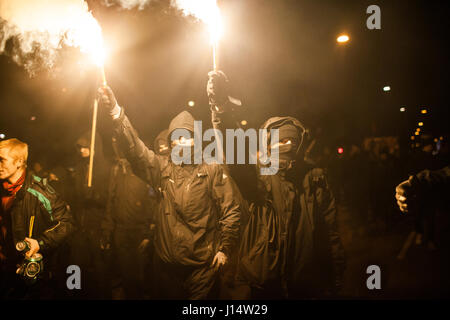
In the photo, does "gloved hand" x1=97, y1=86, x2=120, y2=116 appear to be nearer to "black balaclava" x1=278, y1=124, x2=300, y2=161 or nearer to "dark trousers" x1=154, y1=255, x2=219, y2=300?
"dark trousers" x1=154, y1=255, x2=219, y2=300

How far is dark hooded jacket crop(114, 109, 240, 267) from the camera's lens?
3326 millimetres

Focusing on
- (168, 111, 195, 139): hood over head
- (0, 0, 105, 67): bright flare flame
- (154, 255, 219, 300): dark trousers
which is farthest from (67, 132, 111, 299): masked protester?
(168, 111, 195, 139): hood over head

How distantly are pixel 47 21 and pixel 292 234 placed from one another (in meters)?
4.34

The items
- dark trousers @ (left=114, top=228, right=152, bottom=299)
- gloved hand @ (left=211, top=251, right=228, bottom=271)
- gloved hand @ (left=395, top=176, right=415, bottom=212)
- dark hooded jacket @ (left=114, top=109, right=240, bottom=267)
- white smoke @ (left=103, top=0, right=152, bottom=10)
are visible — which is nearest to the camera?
gloved hand @ (left=395, top=176, right=415, bottom=212)

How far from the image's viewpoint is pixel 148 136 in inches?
169

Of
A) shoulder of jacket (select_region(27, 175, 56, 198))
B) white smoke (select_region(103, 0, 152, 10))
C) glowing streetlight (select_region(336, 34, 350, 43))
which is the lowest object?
shoulder of jacket (select_region(27, 175, 56, 198))

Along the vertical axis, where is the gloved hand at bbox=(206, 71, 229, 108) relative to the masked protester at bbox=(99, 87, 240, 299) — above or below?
above

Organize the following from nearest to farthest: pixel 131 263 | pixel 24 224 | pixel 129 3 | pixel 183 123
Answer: pixel 24 224, pixel 183 123, pixel 129 3, pixel 131 263

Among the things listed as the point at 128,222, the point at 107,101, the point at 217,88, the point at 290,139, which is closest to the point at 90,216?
the point at 128,222

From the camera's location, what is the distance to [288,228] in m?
3.47

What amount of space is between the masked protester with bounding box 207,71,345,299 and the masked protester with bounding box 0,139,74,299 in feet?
7.64

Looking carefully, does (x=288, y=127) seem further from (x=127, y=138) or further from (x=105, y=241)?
(x=105, y=241)

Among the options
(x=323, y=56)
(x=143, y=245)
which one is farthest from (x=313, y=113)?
(x=143, y=245)

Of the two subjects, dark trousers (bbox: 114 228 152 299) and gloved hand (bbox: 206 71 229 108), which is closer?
gloved hand (bbox: 206 71 229 108)
